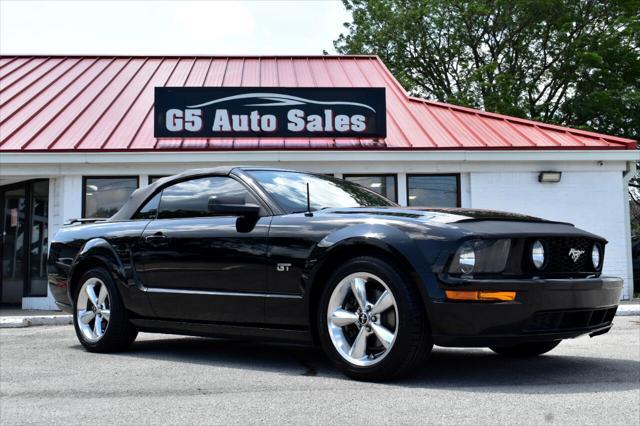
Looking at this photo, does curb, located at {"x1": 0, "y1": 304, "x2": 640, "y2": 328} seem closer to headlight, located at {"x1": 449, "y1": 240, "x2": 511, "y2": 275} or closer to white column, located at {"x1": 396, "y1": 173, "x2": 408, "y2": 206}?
white column, located at {"x1": 396, "y1": 173, "x2": 408, "y2": 206}

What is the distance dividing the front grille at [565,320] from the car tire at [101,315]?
132 inches

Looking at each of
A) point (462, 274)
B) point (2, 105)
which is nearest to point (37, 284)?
point (2, 105)

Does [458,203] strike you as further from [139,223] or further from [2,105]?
[2,105]

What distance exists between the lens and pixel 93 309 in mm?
5812

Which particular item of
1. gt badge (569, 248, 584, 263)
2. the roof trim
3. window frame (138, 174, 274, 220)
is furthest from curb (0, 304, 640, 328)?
gt badge (569, 248, 584, 263)

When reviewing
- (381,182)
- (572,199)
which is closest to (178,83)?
(381,182)

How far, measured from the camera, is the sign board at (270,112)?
12.4 m

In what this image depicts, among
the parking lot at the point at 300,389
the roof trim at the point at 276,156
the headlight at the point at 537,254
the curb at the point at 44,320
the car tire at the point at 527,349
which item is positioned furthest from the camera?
the roof trim at the point at 276,156

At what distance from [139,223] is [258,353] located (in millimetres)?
1493

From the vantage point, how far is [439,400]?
3502 millimetres

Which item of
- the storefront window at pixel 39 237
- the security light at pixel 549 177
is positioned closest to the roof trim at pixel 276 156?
the security light at pixel 549 177

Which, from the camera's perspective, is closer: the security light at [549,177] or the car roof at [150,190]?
the car roof at [150,190]

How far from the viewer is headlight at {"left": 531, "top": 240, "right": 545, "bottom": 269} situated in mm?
3975

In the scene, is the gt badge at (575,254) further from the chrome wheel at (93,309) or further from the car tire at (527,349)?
the chrome wheel at (93,309)
